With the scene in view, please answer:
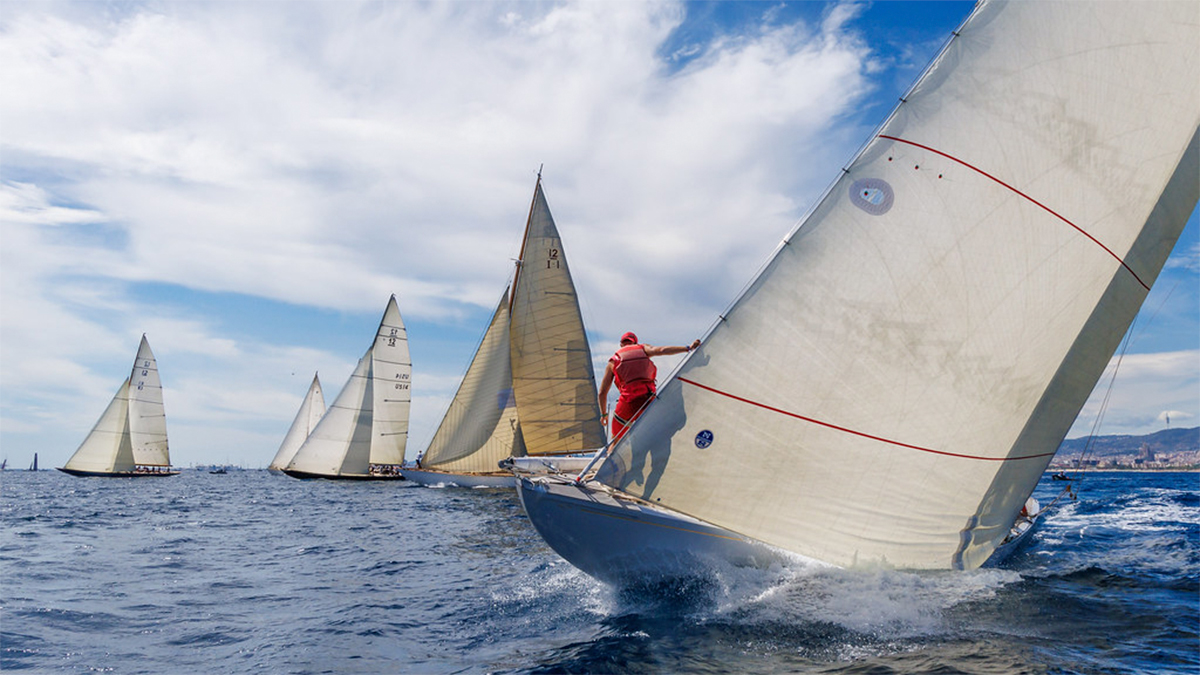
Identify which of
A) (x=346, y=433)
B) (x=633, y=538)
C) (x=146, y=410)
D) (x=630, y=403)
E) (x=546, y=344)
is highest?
(x=546, y=344)

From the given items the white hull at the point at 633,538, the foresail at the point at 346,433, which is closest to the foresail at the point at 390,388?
the foresail at the point at 346,433

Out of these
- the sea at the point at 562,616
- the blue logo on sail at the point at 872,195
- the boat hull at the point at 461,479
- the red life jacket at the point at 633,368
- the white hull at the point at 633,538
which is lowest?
the sea at the point at 562,616

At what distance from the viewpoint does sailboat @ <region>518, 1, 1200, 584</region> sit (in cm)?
693

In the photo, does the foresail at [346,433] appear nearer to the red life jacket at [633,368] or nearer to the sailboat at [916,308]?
the red life jacket at [633,368]

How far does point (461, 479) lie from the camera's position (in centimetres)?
3491

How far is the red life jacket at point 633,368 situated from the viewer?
8453mm

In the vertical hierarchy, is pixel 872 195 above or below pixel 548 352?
below

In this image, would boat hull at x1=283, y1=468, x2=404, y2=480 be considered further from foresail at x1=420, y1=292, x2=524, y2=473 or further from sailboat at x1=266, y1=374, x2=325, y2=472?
sailboat at x1=266, y1=374, x2=325, y2=472

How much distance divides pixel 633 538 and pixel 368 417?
125ft

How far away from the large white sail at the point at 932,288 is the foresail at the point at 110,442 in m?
56.0

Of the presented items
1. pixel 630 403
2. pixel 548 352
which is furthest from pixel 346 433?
pixel 630 403

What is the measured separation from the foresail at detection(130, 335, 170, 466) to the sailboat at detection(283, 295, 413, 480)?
56.3 ft

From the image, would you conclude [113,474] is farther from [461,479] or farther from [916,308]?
[916,308]

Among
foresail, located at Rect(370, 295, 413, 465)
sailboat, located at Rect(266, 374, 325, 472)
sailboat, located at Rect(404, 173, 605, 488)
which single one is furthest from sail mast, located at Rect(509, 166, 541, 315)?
sailboat, located at Rect(266, 374, 325, 472)
